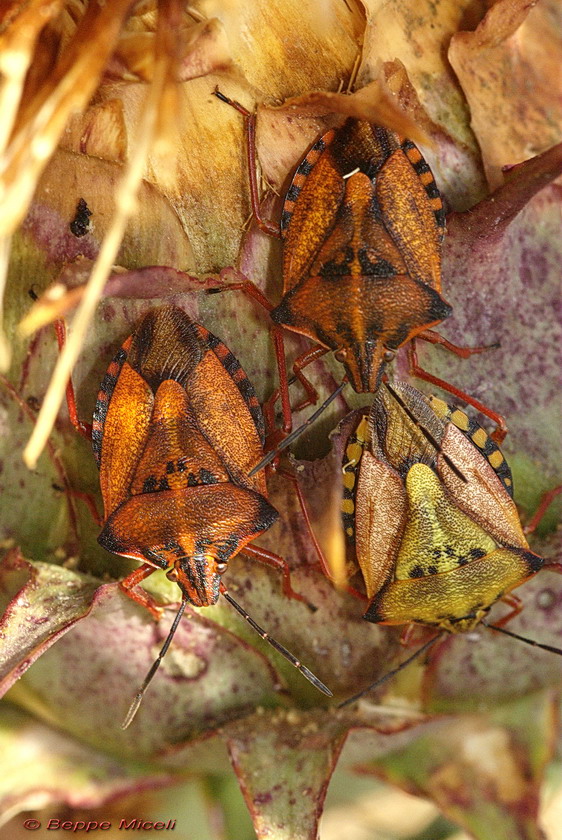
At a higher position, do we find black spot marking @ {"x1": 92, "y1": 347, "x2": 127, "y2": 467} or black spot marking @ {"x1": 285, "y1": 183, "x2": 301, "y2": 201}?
black spot marking @ {"x1": 285, "y1": 183, "x2": 301, "y2": 201}

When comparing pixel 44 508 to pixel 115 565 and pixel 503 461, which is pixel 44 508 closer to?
pixel 115 565

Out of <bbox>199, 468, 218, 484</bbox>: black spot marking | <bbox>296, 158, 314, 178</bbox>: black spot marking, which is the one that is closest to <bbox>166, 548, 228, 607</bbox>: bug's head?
<bbox>199, 468, 218, 484</bbox>: black spot marking

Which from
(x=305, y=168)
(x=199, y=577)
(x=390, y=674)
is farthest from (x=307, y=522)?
(x=305, y=168)

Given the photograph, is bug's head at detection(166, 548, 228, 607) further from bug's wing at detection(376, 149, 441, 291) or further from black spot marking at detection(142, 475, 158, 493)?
bug's wing at detection(376, 149, 441, 291)

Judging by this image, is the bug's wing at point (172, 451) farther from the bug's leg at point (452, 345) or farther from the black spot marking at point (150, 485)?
the bug's leg at point (452, 345)

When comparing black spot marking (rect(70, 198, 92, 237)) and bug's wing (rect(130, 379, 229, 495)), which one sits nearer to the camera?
black spot marking (rect(70, 198, 92, 237))

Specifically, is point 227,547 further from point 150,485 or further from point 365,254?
point 365,254

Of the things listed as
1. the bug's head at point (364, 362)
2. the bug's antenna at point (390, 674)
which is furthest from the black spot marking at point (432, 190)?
the bug's antenna at point (390, 674)
